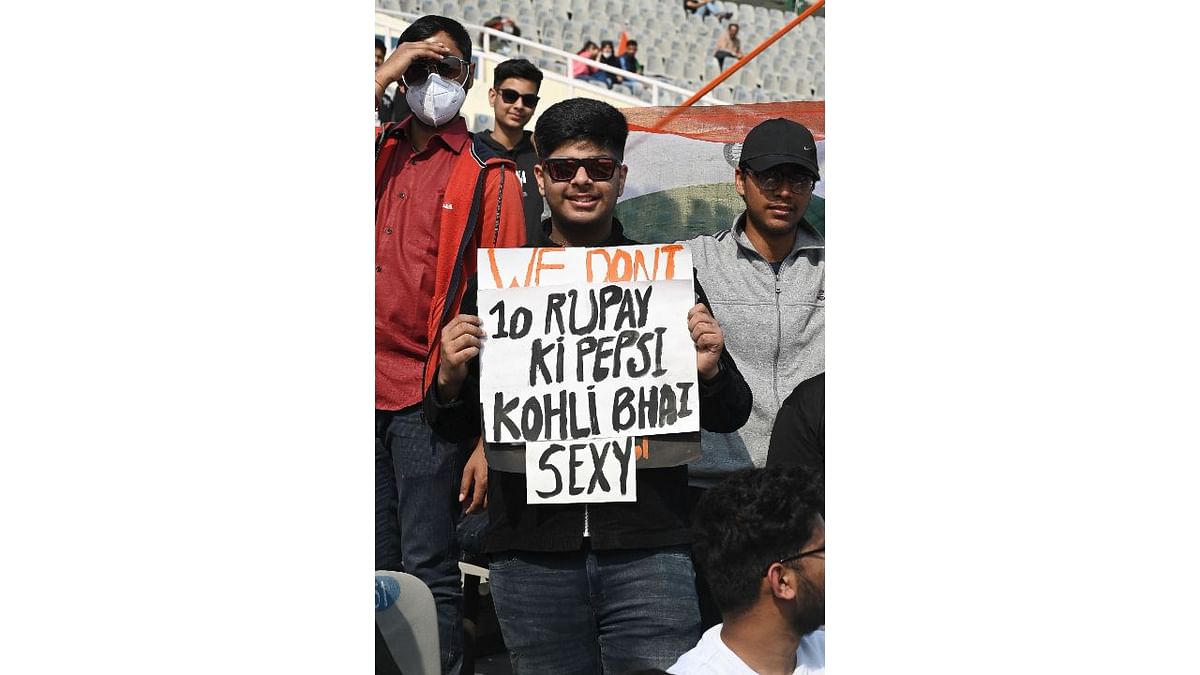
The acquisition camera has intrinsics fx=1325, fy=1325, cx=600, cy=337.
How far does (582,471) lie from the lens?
12.8 ft

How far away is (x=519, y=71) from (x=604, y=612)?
2140mm

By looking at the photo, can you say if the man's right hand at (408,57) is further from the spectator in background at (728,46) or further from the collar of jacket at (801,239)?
the spectator in background at (728,46)

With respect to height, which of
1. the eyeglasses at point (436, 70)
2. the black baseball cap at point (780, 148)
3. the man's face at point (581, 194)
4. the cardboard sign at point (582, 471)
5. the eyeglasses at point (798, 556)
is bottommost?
the eyeglasses at point (798, 556)

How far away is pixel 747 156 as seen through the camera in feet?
13.6

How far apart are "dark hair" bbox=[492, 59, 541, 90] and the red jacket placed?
30.1 inches

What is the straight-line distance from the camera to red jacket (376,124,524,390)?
13.5 ft

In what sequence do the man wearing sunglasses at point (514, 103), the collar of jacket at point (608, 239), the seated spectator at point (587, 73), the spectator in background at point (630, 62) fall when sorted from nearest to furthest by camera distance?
the collar of jacket at point (608, 239) < the man wearing sunglasses at point (514, 103) < the seated spectator at point (587, 73) < the spectator in background at point (630, 62)

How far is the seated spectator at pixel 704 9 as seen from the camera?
56.0 feet

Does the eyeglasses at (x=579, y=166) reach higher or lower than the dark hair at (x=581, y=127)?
lower

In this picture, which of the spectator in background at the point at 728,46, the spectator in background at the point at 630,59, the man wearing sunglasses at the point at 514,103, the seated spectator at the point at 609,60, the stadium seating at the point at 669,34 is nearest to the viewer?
the man wearing sunglasses at the point at 514,103

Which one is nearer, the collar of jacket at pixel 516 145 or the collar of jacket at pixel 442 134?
the collar of jacket at pixel 442 134

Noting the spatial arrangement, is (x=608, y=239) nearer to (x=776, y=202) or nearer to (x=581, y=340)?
(x=581, y=340)

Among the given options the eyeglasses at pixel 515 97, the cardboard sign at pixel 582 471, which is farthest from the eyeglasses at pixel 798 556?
the eyeglasses at pixel 515 97

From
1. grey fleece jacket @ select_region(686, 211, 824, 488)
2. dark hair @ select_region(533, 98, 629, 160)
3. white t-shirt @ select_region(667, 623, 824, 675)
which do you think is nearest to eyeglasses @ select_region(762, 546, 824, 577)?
white t-shirt @ select_region(667, 623, 824, 675)
